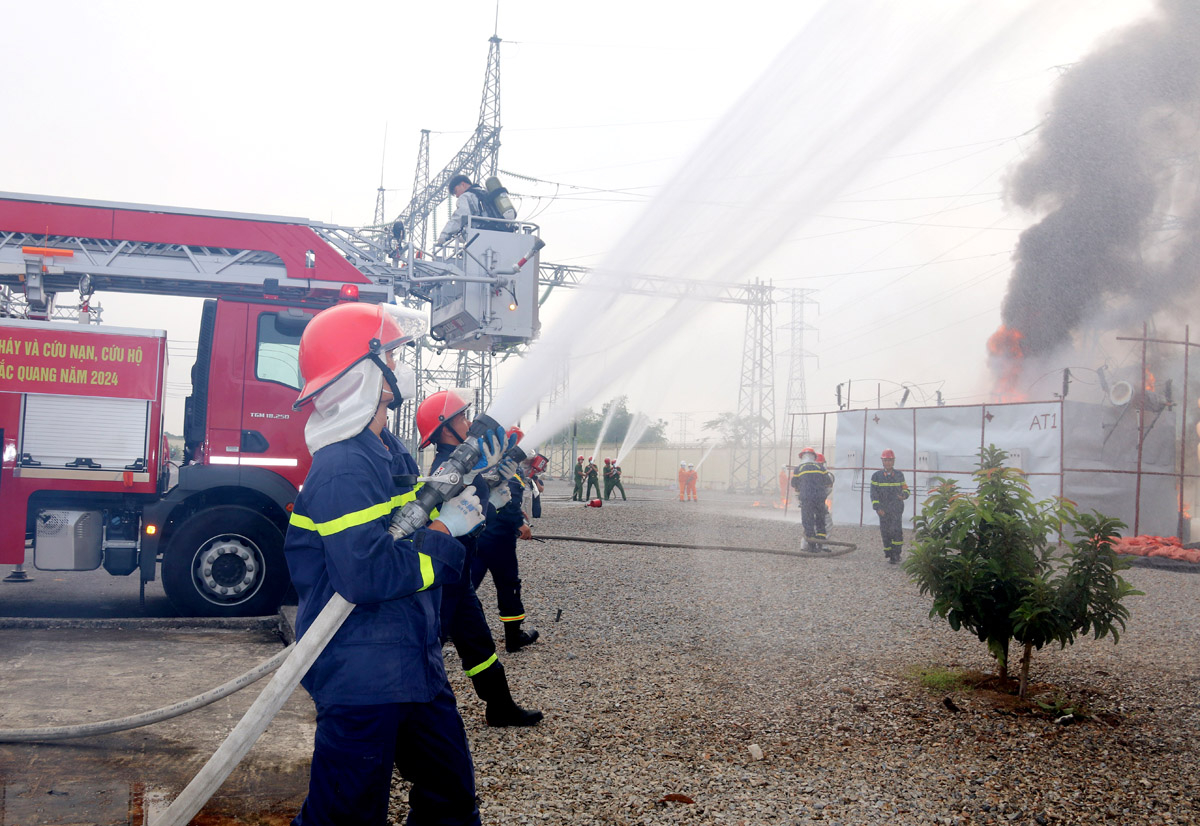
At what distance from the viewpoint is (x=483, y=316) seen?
7.20 m

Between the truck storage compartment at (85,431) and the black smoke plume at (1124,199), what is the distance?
74.3 feet

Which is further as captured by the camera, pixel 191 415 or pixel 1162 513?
pixel 1162 513

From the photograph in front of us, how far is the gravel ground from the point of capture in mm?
3662

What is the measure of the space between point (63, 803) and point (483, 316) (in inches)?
185

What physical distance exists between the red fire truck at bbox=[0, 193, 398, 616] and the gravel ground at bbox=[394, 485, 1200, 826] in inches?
95.2

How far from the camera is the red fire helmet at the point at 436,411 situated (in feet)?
15.3

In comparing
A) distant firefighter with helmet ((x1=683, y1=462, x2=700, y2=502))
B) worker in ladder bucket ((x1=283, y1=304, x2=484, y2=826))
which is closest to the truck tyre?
worker in ladder bucket ((x1=283, y1=304, x2=484, y2=826))

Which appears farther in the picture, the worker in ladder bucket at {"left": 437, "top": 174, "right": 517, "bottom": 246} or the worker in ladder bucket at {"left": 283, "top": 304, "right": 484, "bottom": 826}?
the worker in ladder bucket at {"left": 437, "top": 174, "right": 517, "bottom": 246}

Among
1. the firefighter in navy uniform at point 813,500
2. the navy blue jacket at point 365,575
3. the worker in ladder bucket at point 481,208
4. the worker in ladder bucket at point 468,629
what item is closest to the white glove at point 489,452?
the navy blue jacket at point 365,575

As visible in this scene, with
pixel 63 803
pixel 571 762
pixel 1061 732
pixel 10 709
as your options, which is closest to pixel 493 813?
pixel 571 762

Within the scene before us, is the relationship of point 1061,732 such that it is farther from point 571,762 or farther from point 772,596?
point 772,596

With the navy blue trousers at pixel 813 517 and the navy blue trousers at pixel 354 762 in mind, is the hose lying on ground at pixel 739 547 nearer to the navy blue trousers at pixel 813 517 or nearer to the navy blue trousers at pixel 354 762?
the navy blue trousers at pixel 813 517

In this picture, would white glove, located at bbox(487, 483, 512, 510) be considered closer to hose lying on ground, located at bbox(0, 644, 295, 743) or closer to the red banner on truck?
hose lying on ground, located at bbox(0, 644, 295, 743)

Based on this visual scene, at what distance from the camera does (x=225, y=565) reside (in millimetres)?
7082
